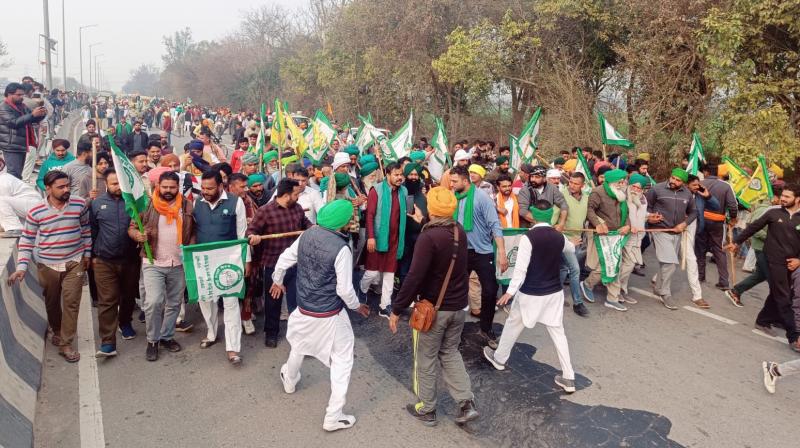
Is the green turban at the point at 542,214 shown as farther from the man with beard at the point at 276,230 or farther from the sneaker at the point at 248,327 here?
the sneaker at the point at 248,327

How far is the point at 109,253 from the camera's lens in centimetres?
524

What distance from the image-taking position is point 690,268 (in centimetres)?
740

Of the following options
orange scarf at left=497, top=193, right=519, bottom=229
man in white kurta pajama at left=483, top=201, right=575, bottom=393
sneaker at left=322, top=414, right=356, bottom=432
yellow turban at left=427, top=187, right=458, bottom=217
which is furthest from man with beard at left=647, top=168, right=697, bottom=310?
sneaker at left=322, top=414, right=356, bottom=432

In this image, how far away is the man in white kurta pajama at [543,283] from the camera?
477 cm

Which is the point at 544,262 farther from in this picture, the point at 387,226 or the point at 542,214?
the point at 387,226

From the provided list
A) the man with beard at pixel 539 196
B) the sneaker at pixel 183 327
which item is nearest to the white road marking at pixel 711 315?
the man with beard at pixel 539 196

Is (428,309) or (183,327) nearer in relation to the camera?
(428,309)

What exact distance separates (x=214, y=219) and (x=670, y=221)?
584 cm

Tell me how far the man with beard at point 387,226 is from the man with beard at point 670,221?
3.56 m

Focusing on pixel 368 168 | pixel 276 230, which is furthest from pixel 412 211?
pixel 276 230

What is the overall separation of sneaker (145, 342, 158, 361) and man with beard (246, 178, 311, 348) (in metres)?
1.05

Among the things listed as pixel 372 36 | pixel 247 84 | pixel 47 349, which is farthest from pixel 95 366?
pixel 247 84

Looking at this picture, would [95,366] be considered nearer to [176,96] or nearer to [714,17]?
[714,17]

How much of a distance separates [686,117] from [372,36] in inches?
525
